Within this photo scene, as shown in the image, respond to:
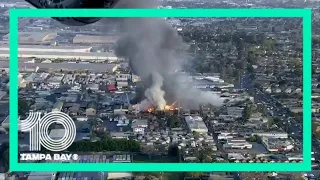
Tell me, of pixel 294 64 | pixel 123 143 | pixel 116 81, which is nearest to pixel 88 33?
pixel 116 81

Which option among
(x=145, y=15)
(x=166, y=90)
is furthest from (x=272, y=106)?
(x=145, y=15)

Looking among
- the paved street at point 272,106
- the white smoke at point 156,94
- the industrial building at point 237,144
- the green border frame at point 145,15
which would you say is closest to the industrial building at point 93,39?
the white smoke at point 156,94

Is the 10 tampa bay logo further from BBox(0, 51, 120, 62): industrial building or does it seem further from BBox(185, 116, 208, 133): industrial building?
BBox(185, 116, 208, 133): industrial building

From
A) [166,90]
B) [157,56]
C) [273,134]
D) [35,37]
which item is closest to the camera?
[273,134]

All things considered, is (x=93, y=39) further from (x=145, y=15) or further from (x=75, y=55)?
(x=145, y=15)

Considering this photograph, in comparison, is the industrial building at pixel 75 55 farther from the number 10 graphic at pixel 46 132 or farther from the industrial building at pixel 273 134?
the industrial building at pixel 273 134

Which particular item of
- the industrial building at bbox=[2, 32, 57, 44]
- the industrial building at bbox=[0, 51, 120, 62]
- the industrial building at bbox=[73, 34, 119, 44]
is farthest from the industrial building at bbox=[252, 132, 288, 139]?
the industrial building at bbox=[2, 32, 57, 44]

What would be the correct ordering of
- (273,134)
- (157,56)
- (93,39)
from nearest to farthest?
(273,134), (157,56), (93,39)
